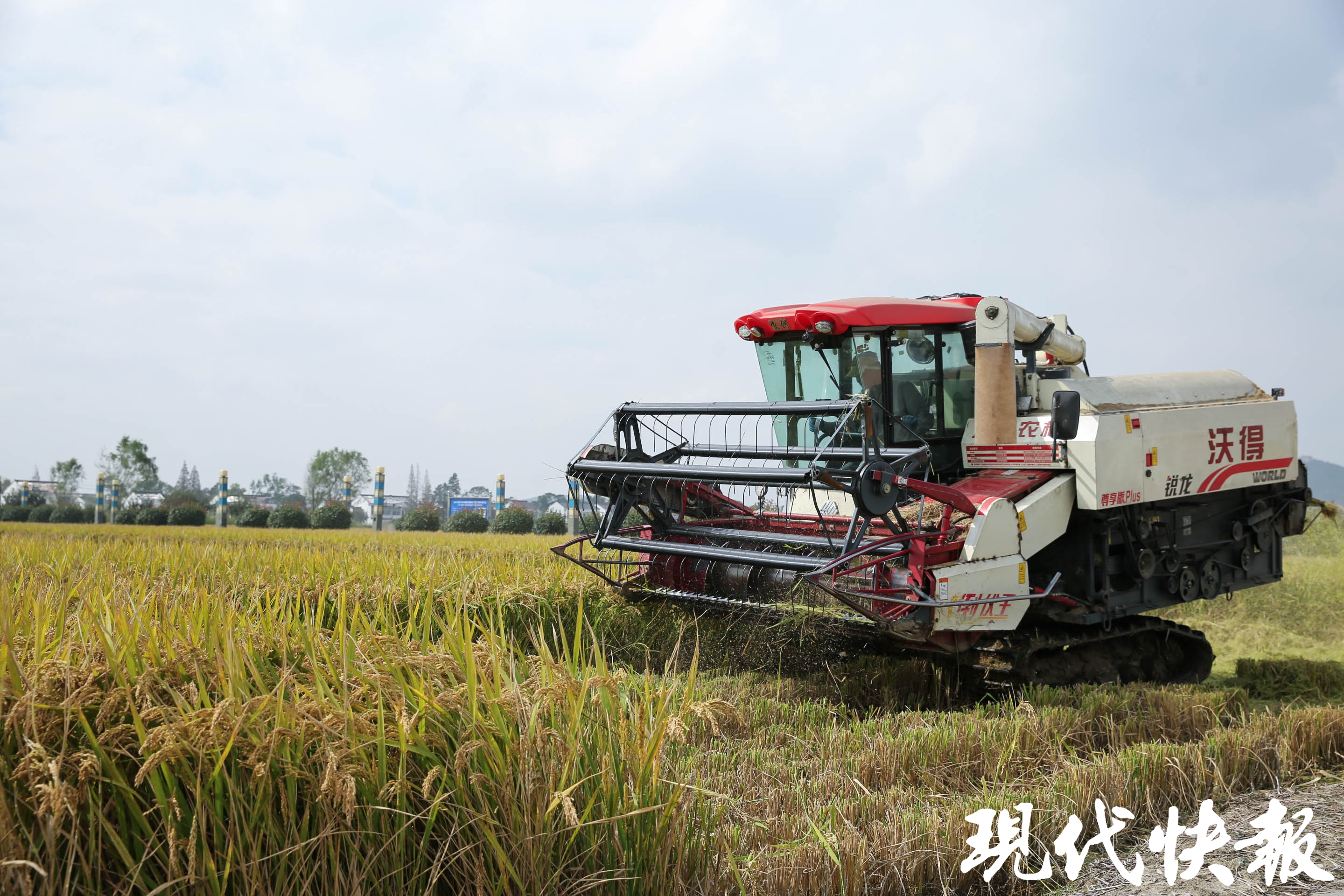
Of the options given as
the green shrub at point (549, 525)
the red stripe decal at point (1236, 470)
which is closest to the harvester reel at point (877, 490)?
the red stripe decal at point (1236, 470)

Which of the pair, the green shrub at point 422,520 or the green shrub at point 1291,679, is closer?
the green shrub at point 1291,679

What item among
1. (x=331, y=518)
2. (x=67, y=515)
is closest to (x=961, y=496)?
(x=331, y=518)

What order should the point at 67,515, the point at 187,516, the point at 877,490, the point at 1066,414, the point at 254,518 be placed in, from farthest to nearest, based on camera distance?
the point at 67,515 → the point at 187,516 → the point at 254,518 → the point at 1066,414 → the point at 877,490

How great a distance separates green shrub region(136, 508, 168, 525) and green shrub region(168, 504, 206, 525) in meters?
0.26

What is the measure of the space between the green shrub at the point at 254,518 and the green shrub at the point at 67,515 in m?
6.86

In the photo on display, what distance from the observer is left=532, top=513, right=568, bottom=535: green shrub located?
2167 cm

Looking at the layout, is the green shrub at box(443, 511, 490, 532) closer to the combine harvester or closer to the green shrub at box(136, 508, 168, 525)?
the green shrub at box(136, 508, 168, 525)

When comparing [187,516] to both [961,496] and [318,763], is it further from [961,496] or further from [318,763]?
[318,763]

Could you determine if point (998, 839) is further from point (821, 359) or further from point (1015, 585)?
point (821, 359)

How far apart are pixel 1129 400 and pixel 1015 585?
6.66ft

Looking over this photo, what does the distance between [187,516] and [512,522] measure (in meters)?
10.2

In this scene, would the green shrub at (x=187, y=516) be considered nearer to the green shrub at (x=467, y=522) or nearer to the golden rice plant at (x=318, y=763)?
the green shrub at (x=467, y=522)

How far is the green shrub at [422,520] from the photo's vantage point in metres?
24.3

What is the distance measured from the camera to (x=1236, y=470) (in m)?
6.87
